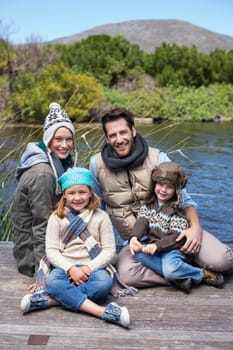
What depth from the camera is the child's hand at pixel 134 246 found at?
2.51 m

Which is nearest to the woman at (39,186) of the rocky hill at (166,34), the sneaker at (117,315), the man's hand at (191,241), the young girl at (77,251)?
the young girl at (77,251)

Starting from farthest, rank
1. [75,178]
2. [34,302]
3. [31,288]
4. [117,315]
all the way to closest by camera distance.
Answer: [31,288], [75,178], [34,302], [117,315]

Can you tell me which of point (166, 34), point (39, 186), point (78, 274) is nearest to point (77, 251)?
point (78, 274)

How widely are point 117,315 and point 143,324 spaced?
120 mm

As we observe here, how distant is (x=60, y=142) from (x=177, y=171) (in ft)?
2.00

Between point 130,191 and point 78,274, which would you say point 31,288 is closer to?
point 78,274

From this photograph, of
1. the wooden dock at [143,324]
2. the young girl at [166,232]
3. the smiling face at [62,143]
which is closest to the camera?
the wooden dock at [143,324]

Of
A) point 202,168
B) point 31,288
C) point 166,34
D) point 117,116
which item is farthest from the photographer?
point 166,34

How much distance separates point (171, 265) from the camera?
243 cm

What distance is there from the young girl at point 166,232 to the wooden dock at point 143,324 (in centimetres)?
8

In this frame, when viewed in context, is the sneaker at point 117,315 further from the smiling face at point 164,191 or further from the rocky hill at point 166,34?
the rocky hill at point 166,34

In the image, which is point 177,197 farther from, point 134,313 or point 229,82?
point 229,82

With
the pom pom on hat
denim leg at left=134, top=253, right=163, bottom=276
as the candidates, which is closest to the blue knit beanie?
the pom pom on hat

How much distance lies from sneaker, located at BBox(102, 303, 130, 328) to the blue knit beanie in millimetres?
576
